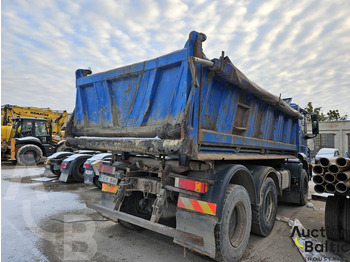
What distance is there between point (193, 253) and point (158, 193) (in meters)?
1.06

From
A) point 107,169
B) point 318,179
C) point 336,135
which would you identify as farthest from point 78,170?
point 336,135

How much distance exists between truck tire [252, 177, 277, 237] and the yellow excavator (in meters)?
13.1

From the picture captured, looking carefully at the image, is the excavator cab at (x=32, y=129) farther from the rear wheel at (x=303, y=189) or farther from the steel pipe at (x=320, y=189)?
the steel pipe at (x=320, y=189)

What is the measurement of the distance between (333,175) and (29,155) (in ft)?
47.3

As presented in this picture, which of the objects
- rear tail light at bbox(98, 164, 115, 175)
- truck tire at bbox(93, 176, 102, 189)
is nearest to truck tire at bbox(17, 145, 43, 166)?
truck tire at bbox(93, 176, 102, 189)

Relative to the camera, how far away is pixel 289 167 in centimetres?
628

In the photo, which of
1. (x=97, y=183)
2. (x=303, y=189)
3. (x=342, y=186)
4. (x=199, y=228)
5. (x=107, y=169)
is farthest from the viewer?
(x=97, y=183)

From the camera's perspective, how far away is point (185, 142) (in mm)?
2465

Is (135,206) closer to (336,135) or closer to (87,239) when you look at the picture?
(87,239)

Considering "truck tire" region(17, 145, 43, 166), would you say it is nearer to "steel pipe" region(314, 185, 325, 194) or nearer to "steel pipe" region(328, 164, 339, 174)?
"steel pipe" region(314, 185, 325, 194)

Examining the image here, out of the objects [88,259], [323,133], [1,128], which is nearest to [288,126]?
[88,259]

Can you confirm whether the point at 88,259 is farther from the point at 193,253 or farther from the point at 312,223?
the point at 312,223

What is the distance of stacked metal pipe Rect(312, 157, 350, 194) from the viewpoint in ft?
10.5

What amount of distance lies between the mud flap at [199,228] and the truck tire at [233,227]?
0.10m
